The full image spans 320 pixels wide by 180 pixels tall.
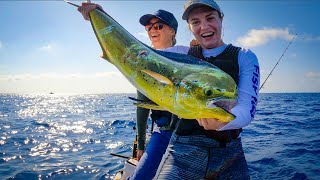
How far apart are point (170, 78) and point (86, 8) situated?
1210 millimetres

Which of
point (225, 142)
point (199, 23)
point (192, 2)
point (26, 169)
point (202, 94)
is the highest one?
point (192, 2)

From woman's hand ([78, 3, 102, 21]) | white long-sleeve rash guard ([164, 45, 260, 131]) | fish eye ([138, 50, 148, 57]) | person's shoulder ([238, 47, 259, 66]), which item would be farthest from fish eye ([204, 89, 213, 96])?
woman's hand ([78, 3, 102, 21])

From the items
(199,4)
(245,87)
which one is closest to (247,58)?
(245,87)

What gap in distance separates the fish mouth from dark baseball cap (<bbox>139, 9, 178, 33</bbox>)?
313 cm

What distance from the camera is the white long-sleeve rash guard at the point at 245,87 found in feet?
8.69

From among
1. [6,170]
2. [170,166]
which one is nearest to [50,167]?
[6,170]

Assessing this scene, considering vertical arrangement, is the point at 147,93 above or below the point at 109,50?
below

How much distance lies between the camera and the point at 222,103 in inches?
93.2

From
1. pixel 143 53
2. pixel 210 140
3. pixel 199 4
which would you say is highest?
pixel 199 4

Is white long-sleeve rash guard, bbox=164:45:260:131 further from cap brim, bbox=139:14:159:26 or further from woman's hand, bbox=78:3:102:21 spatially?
cap brim, bbox=139:14:159:26

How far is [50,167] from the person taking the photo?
42.6ft

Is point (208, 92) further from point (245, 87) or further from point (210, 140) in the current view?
point (210, 140)

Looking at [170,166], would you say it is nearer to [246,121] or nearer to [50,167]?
[246,121]

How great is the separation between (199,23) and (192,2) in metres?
0.28
